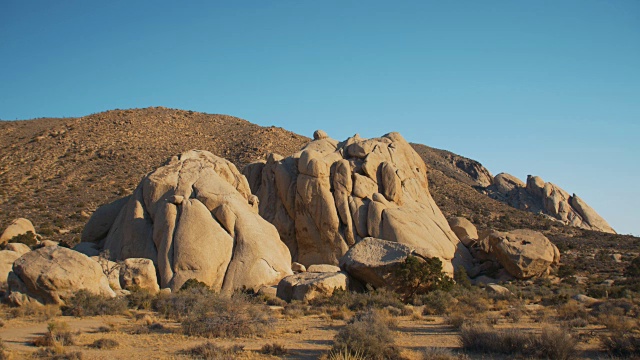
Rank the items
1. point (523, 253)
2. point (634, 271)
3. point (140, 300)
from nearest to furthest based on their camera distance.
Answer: point (140, 300), point (634, 271), point (523, 253)

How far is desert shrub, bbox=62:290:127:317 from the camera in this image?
65.4 ft

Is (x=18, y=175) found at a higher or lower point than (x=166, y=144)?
lower

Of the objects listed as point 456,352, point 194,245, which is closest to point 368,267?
point 194,245

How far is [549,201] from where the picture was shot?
79.3 m

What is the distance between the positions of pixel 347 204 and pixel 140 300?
17345 millimetres

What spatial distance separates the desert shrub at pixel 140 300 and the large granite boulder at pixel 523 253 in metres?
23.4

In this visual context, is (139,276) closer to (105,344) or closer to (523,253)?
(105,344)

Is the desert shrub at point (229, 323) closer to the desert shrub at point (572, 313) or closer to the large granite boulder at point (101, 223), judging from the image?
the desert shrub at point (572, 313)

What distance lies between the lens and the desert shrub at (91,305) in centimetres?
1994

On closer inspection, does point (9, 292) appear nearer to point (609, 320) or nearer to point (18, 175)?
point (609, 320)

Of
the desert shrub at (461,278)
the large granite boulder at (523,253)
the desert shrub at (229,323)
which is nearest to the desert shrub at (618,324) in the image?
the desert shrub at (229,323)

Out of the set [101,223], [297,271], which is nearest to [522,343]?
[297,271]

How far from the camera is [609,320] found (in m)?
16.5

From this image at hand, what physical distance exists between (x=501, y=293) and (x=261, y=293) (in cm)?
1222
